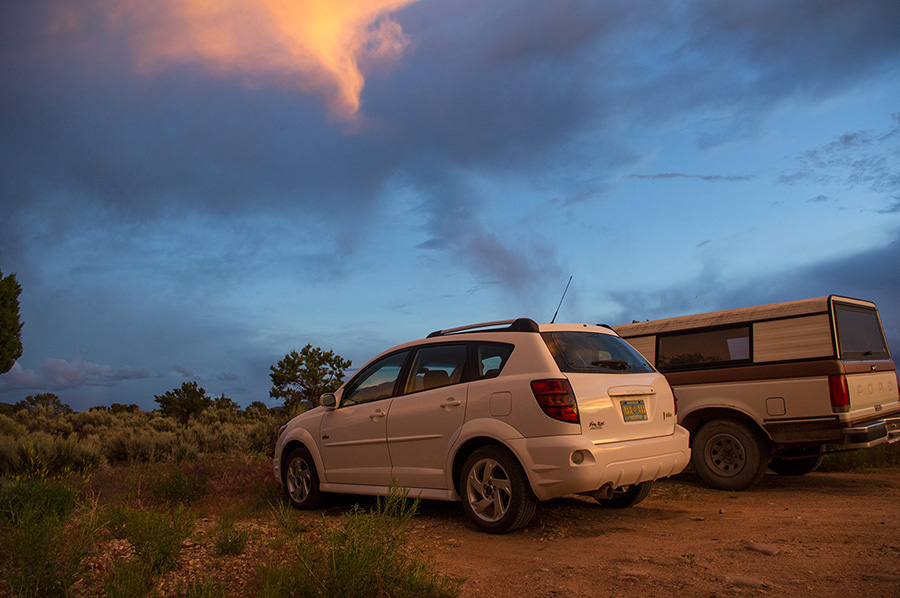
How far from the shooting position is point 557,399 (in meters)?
5.33

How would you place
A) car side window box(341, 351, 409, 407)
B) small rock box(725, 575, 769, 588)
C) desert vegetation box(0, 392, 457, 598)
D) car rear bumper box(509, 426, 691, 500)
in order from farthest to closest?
car side window box(341, 351, 409, 407) < car rear bumper box(509, 426, 691, 500) < small rock box(725, 575, 769, 588) < desert vegetation box(0, 392, 457, 598)

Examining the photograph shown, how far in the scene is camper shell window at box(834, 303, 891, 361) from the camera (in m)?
7.72

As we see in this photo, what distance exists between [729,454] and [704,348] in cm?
143

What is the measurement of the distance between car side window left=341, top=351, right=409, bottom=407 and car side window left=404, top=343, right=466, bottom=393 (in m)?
0.24

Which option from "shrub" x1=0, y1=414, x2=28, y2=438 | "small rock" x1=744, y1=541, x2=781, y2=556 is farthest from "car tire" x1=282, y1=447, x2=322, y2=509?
"shrub" x1=0, y1=414, x2=28, y2=438

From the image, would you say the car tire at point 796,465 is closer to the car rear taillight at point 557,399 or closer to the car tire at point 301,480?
the car rear taillight at point 557,399

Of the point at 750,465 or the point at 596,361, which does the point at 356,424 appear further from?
the point at 750,465

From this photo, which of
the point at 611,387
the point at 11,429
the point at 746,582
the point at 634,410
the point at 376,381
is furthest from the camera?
the point at 11,429

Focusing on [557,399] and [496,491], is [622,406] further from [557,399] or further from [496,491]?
[496,491]

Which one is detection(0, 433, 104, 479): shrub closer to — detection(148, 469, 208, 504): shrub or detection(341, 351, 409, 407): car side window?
detection(148, 469, 208, 504): shrub

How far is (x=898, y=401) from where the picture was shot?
8.83m

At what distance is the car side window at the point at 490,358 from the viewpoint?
19.3ft

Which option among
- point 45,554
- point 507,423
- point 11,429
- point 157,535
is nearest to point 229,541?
point 157,535

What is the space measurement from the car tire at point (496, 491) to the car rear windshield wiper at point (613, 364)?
1.25m
